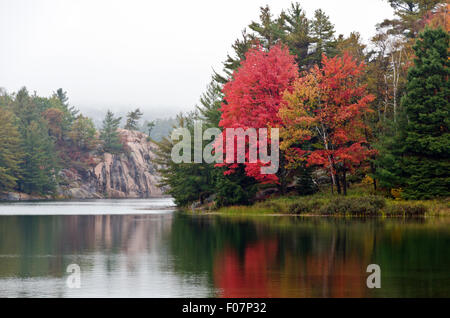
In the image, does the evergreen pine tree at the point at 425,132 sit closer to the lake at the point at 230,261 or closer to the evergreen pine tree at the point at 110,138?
the lake at the point at 230,261

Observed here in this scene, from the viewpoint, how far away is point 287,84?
1790 inches

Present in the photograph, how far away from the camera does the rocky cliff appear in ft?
381

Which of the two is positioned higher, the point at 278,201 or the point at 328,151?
the point at 328,151

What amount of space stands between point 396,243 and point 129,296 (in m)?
12.6

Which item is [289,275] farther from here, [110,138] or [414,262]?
[110,138]

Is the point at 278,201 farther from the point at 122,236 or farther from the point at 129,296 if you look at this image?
the point at 129,296

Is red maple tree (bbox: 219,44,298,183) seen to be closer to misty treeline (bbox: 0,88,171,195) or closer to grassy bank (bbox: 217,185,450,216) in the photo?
grassy bank (bbox: 217,185,450,216)

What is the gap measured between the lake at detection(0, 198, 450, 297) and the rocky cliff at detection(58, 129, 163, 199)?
87.8m

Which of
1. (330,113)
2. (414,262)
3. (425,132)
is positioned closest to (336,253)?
(414,262)

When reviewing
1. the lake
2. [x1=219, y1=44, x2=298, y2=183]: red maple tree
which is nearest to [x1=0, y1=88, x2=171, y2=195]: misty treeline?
[x1=219, y1=44, x2=298, y2=183]: red maple tree

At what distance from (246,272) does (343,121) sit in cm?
3052

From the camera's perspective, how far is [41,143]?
104m
